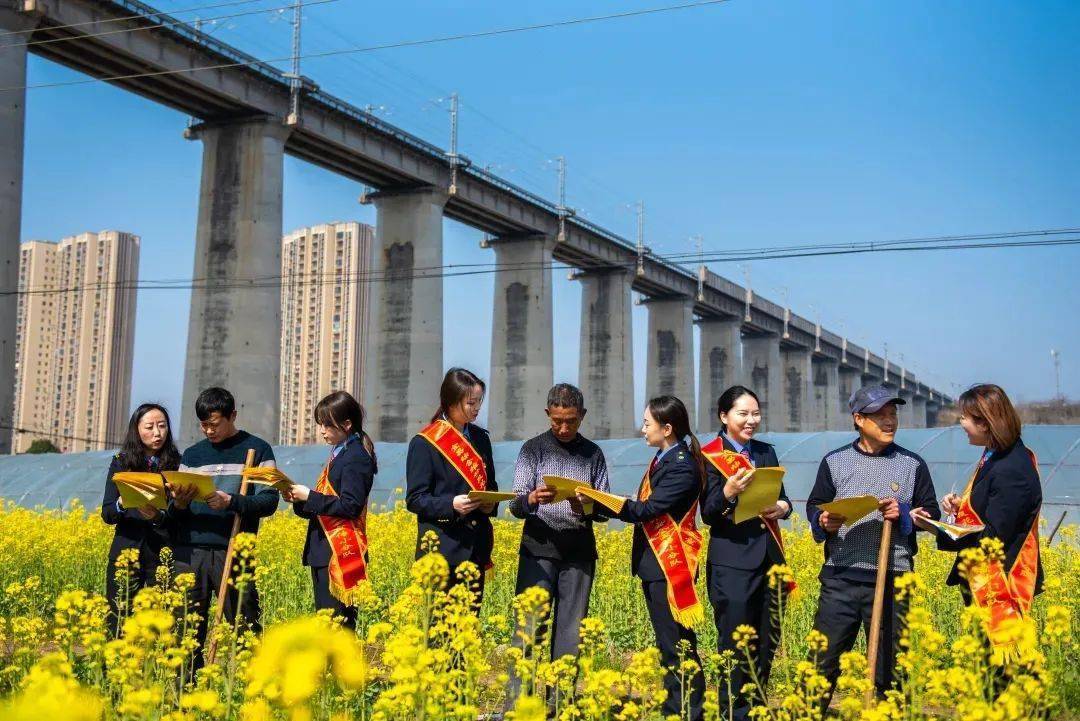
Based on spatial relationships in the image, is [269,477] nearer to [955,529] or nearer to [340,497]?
[340,497]

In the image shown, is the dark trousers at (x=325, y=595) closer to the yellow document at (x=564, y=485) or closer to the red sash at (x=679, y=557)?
the yellow document at (x=564, y=485)

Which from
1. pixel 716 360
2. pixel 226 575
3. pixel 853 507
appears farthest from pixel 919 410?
pixel 226 575

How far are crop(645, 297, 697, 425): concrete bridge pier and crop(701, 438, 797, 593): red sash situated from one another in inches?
1792

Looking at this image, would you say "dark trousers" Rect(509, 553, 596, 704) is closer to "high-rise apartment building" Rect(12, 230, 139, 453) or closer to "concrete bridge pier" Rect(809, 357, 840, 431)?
"concrete bridge pier" Rect(809, 357, 840, 431)

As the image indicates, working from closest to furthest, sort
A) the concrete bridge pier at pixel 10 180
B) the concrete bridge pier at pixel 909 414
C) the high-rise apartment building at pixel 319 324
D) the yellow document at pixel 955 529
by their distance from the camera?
1. the yellow document at pixel 955 529
2. the concrete bridge pier at pixel 10 180
3. the high-rise apartment building at pixel 319 324
4. the concrete bridge pier at pixel 909 414

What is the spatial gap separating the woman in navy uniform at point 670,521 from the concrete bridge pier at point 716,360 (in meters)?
52.1

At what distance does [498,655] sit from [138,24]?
21.7 meters

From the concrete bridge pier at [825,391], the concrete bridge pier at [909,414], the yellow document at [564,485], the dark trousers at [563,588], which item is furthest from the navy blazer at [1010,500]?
the concrete bridge pier at [909,414]

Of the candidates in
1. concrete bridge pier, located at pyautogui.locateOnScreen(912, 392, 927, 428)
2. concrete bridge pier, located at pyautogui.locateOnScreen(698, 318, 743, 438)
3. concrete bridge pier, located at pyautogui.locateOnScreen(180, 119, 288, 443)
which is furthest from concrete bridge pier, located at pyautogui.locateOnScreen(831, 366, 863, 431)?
concrete bridge pier, located at pyautogui.locateOnScreen(180, 119, 288, 443)

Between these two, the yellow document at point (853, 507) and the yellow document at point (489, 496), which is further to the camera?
the yellow document at point (489, 496)

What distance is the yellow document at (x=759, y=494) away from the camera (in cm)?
473

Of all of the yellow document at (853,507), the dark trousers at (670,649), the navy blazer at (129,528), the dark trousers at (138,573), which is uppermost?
the yellow document at (853,507)

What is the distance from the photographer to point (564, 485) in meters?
4.96

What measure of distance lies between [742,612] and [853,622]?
52 cm
